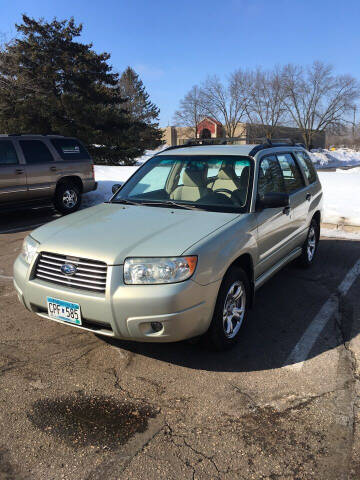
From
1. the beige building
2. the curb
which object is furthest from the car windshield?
the beige building

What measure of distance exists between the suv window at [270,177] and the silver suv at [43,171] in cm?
620

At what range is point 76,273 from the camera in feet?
9.40

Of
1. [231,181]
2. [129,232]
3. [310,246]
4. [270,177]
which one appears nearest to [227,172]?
[231,181]

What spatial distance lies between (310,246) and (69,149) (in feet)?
21.6

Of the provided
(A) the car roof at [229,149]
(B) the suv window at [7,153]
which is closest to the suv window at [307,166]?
(A) the car roof at [229,149]

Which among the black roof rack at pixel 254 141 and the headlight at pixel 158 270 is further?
the black roof rack at pixel 254 141

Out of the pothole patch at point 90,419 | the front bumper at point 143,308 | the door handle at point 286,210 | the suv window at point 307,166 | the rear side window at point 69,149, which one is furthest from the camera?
the rear side window at point 69,149

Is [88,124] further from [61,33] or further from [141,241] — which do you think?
[141,241]

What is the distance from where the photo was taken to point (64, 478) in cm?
207

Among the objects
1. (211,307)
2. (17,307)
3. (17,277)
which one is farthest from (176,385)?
(17,307)

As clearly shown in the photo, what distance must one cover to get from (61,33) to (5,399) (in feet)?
89.5

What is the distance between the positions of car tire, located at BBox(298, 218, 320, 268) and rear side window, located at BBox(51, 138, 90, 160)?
21.0 ft

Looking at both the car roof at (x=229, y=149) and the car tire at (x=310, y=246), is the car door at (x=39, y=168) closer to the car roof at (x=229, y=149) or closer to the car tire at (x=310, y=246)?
the car roof at (x=229, y=149)

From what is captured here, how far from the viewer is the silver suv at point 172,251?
2.72m
